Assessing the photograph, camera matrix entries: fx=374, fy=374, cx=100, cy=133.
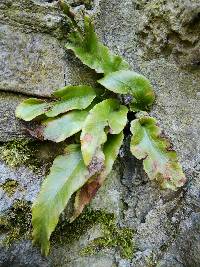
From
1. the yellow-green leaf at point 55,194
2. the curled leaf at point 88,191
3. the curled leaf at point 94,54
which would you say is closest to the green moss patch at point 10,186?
the yellow-green leaf at point 55,194

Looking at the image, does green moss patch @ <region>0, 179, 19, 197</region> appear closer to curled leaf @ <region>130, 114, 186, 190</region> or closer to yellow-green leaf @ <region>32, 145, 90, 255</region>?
yellow-green leaf @ <region>32, 145, 90, 255</region>

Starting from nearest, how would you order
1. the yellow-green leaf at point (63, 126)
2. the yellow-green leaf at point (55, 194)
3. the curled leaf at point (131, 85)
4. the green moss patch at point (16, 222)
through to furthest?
the yellow-green leaf at point (55, 194), the green moss patch at point (16, 222), the yellow-green leaf at point (63, 126), the curled leaf at point (131, 85)

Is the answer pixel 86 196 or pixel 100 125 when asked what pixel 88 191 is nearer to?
pixel 86 196

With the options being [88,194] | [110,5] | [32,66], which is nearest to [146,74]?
[110,5]

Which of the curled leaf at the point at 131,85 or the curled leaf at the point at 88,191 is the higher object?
the curled leaf at the point at 131,85

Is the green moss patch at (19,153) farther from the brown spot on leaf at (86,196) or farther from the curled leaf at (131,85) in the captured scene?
the curled leaf at (131,85)

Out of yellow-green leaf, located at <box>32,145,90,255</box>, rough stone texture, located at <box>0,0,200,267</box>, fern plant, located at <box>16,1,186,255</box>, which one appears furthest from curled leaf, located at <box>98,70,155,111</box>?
yellow-green leaf, located at <box>32,145,90,255</box>

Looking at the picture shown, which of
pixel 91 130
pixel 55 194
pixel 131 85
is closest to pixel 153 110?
pixel 131 85

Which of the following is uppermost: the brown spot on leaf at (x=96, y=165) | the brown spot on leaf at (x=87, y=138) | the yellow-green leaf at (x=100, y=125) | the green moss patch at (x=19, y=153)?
the yellow-green leaf at (x=100, y=125)
